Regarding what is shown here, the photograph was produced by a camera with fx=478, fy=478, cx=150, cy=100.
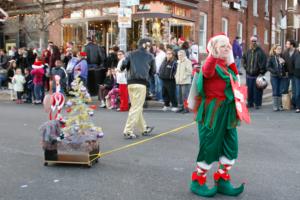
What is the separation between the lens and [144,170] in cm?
680

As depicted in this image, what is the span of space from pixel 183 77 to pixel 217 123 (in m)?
7.79

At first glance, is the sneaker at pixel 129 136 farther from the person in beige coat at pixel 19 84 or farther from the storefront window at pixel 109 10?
the storefront window at pixel 109 10

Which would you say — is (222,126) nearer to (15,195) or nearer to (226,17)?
(15,195)

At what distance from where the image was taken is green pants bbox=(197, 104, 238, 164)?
18.3ft

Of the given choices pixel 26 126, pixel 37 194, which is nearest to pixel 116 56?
pixel 26 126

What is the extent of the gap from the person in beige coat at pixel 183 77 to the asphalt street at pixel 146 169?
2.97m

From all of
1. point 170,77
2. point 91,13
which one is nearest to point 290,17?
point 91,13

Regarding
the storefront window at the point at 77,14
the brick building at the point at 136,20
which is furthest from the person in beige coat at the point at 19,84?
the storefront window at the point at 77,14

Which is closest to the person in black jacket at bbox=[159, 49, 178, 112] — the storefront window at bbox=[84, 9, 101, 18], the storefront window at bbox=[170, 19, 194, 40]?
the storefront window at bbox=[170, 19, 194, 40]

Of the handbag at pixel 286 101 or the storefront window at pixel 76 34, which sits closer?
the handbag at pixel 286 101

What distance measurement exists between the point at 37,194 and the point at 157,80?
10.1m

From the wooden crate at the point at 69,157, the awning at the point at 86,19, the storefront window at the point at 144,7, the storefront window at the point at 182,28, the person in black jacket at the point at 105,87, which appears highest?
the storefront window at the point at 144,7

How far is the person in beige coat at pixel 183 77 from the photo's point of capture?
43.7 feet

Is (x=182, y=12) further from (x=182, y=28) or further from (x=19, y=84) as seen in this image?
(x=19, y=84)
